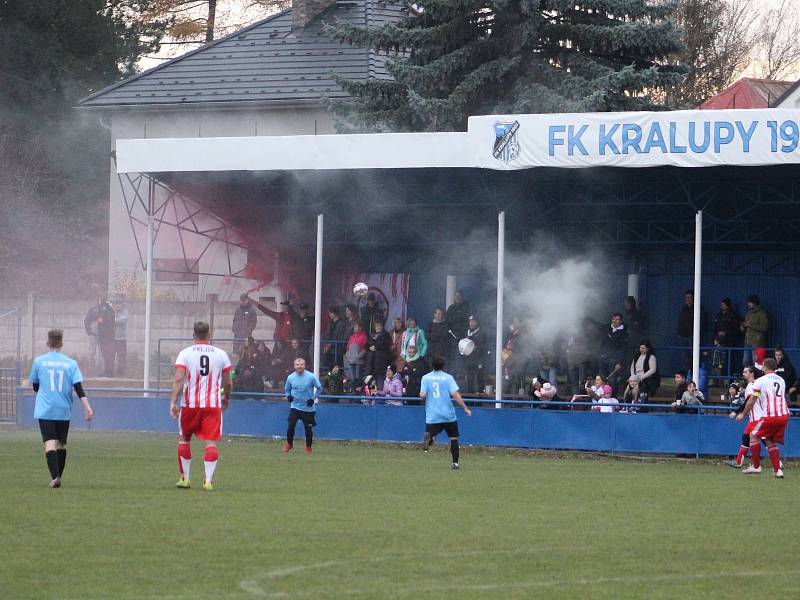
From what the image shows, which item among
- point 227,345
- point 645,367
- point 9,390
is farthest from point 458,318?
point 9,390

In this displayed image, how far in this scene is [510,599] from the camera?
27.8 feet

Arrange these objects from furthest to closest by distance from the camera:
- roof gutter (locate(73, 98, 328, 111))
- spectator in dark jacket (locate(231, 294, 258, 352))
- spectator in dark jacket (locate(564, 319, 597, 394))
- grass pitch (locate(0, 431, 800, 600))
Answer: roof gutter (locate(73, 98, 328, 111))
spectator in dark jacket (locate(231, 294, 258, 352))
spectator in dark jacket (locate(564, 319, 597, 394))
grass pitch (locate(0, 431, 800, 600))

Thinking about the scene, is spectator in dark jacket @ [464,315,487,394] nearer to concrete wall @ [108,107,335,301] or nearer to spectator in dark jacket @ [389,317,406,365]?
spectator in dark jacket @ [389,317,406,365]

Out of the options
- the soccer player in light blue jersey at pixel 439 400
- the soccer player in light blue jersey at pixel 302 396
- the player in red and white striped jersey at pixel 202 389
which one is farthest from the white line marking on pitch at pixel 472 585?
the soccer player in light blue jersey at pixel 302 396

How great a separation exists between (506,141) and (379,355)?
17.5 ft

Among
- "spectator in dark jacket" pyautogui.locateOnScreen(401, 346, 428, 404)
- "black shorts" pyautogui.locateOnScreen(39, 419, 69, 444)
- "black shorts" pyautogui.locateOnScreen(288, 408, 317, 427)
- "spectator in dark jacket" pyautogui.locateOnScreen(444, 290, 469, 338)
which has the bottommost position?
"black shorts" pyautogui.locateOnScreen(288, 408, 317, 427)

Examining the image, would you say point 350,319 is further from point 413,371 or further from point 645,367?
point 645,367

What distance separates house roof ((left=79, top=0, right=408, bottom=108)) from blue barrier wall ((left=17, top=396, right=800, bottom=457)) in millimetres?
12937

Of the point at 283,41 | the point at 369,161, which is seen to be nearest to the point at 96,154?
the point at 283,41

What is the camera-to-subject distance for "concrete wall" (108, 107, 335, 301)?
3665 cm

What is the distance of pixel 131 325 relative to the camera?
3331 centimetres

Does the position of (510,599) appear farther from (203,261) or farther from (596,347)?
(203,261)

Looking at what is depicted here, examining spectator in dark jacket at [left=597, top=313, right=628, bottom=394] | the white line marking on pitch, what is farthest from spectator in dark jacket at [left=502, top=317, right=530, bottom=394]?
the white line marking on pitch

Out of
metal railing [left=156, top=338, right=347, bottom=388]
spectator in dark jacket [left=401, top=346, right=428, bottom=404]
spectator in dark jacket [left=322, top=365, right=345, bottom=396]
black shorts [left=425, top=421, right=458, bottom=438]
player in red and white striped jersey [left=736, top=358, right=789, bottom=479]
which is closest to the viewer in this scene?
player in red and white striped jersey [left=736, top=358, right=789, bottom=479]
